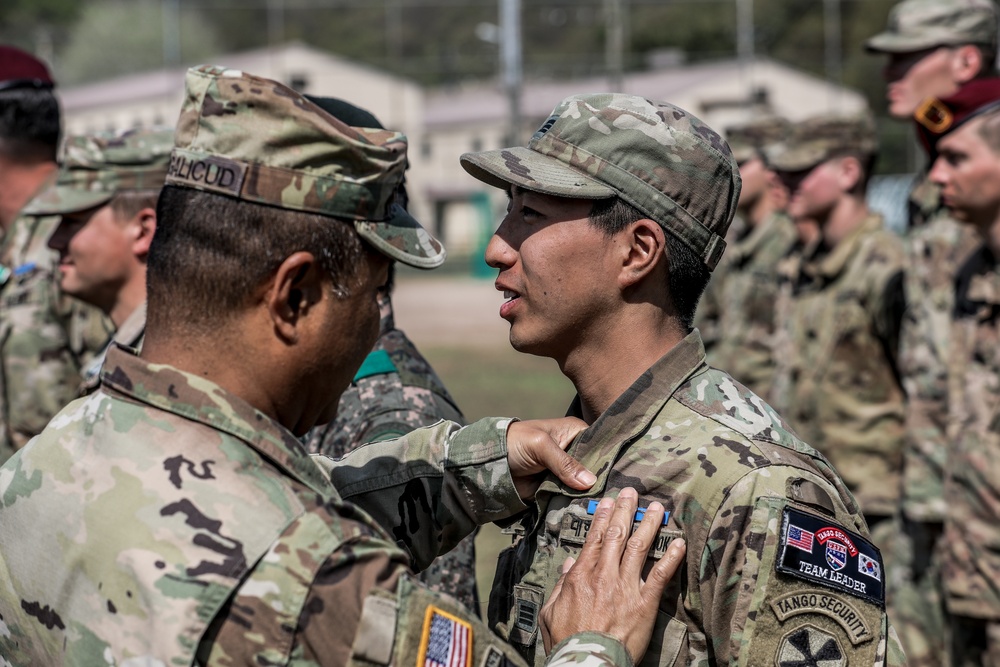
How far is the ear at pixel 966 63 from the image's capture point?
23.5 feet

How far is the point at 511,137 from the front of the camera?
3306 centimetres

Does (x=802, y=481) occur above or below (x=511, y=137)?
above

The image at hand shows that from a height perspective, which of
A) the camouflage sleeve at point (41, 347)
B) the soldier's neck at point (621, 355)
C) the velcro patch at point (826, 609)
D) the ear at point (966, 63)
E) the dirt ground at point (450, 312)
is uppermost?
the ear at point (966, 63)

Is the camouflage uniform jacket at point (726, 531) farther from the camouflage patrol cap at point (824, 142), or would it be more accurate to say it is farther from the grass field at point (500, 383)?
the grass field at point (500, 383)

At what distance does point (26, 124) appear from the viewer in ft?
21.1

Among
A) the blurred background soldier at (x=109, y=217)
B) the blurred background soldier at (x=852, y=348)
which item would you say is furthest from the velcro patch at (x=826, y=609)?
the blurred background soldier at (x=852, y=348)

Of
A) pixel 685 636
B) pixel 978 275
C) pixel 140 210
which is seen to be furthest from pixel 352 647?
pixel 978 275

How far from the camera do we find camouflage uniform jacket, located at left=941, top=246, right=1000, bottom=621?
5387mm

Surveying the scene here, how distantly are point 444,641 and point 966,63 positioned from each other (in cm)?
619

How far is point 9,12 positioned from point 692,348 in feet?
232

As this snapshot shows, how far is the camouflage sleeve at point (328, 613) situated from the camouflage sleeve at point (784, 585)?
0.68m

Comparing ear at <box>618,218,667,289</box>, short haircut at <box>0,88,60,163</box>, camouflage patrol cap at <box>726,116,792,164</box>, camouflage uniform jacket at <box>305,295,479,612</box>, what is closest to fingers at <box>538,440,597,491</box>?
ear at <box>618,218,667,289</box>

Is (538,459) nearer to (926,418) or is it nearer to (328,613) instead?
(328,613)

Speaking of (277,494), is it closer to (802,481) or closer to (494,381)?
(802,481)
